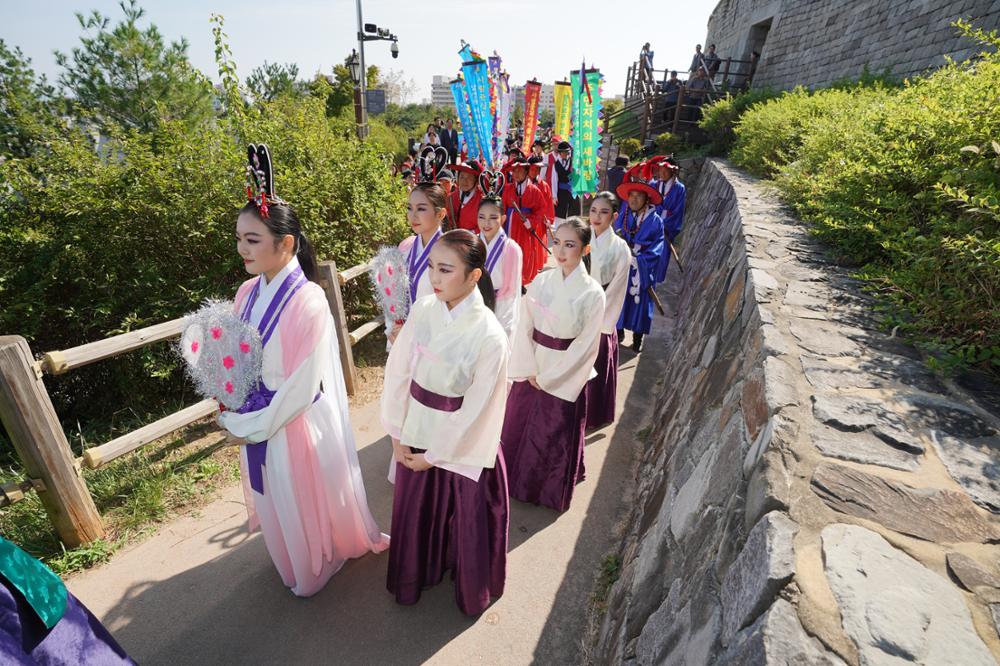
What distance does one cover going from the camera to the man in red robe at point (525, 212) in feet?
25.1

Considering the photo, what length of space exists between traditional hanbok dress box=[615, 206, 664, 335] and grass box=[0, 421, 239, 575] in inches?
184

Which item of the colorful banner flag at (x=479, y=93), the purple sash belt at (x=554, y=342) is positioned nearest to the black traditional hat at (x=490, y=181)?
the colorful banner flag at (x=479, y=93)

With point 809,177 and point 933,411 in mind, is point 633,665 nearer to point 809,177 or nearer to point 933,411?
point 933,411

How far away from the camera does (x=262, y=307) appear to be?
8.05 feet

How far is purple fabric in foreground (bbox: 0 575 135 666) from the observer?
134 cm

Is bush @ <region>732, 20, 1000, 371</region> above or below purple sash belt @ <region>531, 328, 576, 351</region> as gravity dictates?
above

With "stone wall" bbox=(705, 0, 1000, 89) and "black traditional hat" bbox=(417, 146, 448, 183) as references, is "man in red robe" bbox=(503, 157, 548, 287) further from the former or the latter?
"stone wall" bbox=(705, 0, 1000, 89)

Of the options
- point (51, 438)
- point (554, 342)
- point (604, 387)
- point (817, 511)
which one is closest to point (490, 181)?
point (604, 387)

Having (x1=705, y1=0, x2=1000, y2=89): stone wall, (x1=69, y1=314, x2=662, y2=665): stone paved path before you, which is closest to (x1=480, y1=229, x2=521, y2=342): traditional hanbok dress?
(x1=69, y1=314, x2=662, y2=665): stone paved path

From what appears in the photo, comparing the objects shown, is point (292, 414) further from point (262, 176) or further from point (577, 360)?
point (577, 360)

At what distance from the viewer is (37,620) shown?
A: 1.44 meters

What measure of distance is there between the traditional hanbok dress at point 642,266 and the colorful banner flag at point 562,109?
5.11m

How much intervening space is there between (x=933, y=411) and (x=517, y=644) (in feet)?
7.41

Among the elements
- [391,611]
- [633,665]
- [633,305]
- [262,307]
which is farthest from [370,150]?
[633,665]
